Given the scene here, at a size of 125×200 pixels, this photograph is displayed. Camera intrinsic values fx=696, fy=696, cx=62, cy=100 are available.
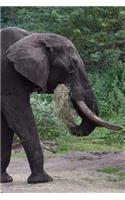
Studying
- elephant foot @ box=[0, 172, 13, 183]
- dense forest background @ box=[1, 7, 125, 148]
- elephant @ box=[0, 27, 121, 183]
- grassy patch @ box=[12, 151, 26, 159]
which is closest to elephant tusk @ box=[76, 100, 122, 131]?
elephant @ box=[0, 27, 121, 183]

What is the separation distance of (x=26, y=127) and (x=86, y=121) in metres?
0.62

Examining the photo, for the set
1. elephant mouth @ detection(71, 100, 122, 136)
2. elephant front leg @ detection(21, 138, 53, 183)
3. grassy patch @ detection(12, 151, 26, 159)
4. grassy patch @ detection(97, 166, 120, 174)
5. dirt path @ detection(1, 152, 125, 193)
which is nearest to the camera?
dirt path @ detection(1, 152, 125, 193)

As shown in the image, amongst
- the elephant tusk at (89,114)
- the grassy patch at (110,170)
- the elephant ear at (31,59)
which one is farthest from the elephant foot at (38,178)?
the grassy patch at (110,170)

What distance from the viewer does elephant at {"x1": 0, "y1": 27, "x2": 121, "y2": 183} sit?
691cm

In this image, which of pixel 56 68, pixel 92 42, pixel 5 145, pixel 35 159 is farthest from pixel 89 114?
pixel 92 42

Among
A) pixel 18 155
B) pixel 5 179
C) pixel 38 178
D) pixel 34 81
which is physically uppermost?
pixel 34 81

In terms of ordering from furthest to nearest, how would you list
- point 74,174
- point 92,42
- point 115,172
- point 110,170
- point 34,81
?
1. point 92,42
2. point 110,170
3. point 115,172
4. point 74,174
5. point 34,81

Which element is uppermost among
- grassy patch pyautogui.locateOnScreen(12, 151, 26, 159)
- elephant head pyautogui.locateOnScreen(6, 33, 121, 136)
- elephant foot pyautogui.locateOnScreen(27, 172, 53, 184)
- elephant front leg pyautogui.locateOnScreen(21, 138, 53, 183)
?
elephant head pyautogui.locateOnScreen(6, 33, 121, 136)

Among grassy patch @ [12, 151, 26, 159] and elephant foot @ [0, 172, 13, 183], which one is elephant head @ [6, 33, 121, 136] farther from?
grassy patch @ [12, 151, 26, 159]

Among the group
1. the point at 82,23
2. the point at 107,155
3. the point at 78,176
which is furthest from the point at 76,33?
the point at 78,176

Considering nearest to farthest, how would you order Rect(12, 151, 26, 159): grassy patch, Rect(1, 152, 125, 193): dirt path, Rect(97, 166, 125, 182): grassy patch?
1. Rect(1, 152, 125, 193): dirt path
2. Rect(97, 166, 125, 182): grassy patch
3. Rect(12, 151, 26, 159): grassy patch

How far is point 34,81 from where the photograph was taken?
6918 millimetres

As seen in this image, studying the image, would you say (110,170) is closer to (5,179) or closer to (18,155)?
(5,179)

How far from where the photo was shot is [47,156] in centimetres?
1013
